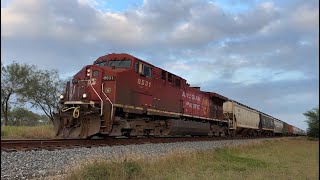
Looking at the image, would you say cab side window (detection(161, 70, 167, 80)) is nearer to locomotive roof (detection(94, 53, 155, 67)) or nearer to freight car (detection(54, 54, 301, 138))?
freight car (detection(54, 54, 301, 138))

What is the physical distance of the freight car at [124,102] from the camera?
54.0 feet

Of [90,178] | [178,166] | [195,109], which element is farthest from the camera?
[195,109]

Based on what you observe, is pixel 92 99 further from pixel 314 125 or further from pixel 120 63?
pixel 314 125

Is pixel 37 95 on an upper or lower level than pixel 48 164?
upper

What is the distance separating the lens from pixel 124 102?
17594mm

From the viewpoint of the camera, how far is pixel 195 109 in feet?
89.0

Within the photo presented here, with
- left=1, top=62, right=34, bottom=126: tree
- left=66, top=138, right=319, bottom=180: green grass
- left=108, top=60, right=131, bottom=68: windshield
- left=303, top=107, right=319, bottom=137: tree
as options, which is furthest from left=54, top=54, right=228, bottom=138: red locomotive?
left=1, top=62, right=34, bottom=126: tree

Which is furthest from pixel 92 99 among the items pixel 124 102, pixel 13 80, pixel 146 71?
pixel 13 80

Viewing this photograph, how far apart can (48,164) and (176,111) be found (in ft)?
46.2

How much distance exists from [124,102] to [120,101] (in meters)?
0.29

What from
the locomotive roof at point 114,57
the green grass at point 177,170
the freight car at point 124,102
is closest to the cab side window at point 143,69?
the freight car at point 124,102

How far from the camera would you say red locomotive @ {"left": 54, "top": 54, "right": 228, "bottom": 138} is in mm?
16422

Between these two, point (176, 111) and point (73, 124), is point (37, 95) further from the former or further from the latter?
point (73, 124)

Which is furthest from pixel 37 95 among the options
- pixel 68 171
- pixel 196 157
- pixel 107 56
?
pixel 68 171
